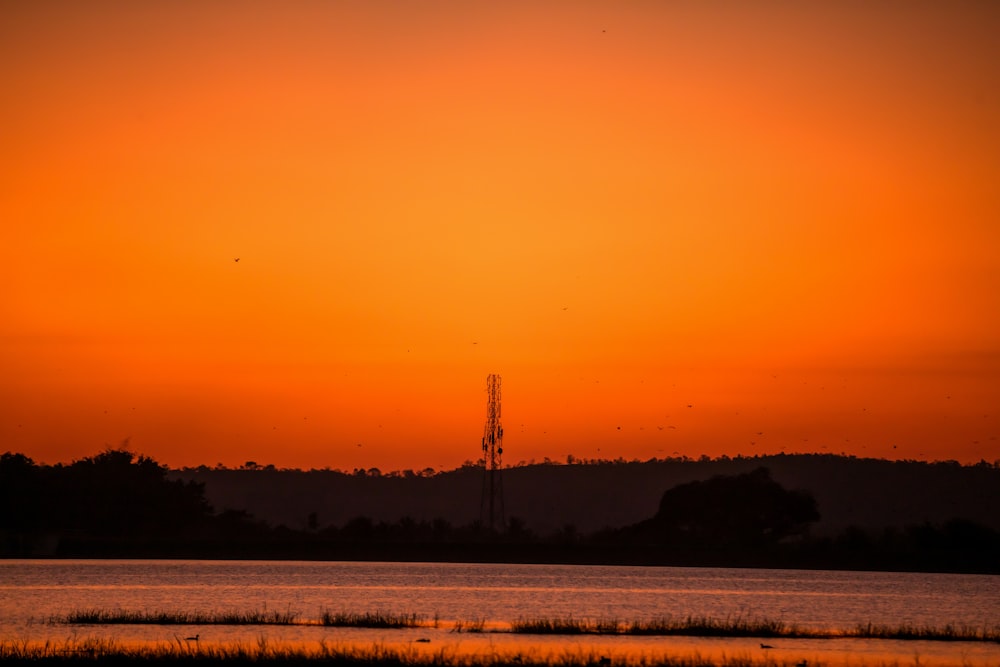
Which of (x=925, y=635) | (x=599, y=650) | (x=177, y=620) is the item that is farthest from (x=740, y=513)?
(x=599, y=650)

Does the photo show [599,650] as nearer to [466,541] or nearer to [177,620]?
[177,620]

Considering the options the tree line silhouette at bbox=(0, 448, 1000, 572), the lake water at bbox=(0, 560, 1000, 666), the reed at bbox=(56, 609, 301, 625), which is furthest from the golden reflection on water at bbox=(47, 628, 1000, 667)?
the tree line silhouette at bbox=(0, 448, 1000, 572)

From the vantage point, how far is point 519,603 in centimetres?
9238

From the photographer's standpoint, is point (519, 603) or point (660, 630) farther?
point (519, 603)

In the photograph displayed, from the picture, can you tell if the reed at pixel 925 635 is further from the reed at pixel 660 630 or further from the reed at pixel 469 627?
the reed at pixel 469 627

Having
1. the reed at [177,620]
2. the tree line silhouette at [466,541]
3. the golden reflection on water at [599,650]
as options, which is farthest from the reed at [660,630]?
the tree line silhouette at [466,541]

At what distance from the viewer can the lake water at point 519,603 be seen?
56.7m

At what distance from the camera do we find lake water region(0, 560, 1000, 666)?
186 ft

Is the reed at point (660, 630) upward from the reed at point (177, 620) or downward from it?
downward

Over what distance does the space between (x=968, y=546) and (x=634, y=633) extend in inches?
4852

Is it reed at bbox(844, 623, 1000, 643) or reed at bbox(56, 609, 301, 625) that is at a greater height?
reed at bbox(56, 609, 301, 625)

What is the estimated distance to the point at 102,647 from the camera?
48.3m

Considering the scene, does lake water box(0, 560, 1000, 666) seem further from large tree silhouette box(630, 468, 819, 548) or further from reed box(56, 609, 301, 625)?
large tree silhouette box(630, 468, 819, 548)

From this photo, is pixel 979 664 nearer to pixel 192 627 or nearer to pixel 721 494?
pixel 192 627
